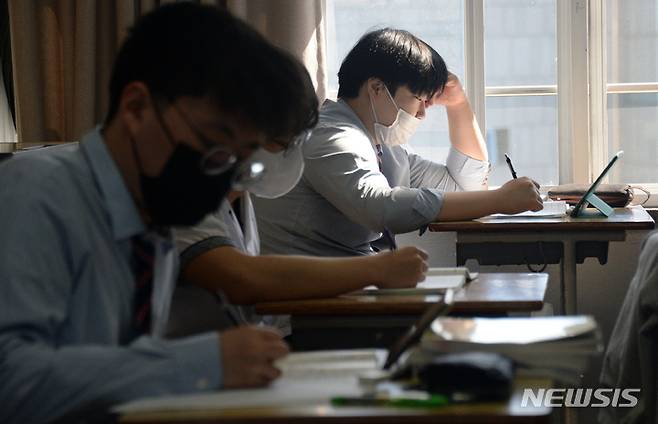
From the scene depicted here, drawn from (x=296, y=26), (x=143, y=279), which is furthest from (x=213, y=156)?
(x=296, y=26)

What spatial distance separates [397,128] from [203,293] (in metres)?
1.47

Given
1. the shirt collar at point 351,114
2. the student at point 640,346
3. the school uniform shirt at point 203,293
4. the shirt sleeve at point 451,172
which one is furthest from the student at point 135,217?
the shirt sleeve at point 451,172

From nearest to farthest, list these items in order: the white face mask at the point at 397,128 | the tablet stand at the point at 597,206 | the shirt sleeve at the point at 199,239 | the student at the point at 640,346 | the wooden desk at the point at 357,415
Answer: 1. the wooden desk at the point at 357,415
2. the shirt sleeve at the point at 199,239
3. the student at the point at 640,346
4. the white face mask at the point at 397,128
5. the tablet stand at the point at 597,206

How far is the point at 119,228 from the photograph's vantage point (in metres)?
1.32

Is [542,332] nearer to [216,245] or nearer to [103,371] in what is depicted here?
[103,371]

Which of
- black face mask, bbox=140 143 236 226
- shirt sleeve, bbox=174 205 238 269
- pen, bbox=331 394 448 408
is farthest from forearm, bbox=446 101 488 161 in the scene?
pen, bbox=331 394 448 408

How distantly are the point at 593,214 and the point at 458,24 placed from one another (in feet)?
4.00

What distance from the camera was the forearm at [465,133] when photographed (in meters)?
3.79

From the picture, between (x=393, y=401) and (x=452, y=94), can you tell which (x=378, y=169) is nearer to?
(x=452, y=94)

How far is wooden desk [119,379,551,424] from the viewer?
974 millimetres

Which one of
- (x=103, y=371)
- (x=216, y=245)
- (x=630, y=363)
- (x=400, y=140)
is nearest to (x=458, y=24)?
(x=400, y=140)

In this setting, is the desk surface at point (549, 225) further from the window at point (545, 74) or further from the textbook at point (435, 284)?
the window at point (545, 74)

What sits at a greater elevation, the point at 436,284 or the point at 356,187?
the point at 356,187

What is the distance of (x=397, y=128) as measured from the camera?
3.19m
